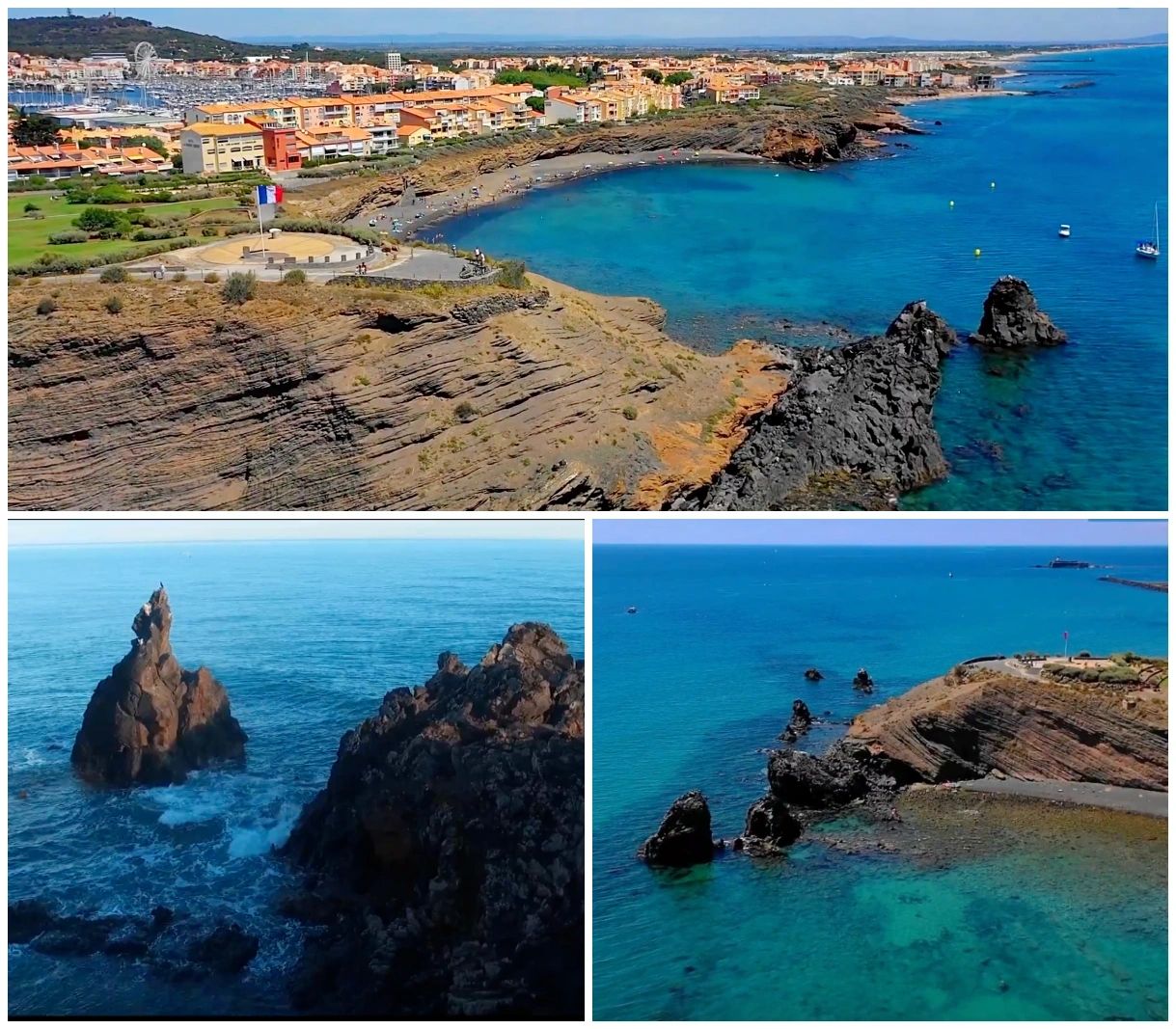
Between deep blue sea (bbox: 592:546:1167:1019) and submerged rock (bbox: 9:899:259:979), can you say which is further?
deep blue sea (bbox: 592:546:1167:1019)

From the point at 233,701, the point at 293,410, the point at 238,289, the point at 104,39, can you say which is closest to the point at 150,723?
the point at 233,701

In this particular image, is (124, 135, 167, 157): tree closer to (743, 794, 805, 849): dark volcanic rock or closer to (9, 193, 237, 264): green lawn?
(9, 193, 237, 264): green lawn

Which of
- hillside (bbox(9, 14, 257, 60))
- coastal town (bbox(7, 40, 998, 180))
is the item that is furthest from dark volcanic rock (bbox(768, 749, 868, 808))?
coastal town (bbox(7, 40, 998, 180))

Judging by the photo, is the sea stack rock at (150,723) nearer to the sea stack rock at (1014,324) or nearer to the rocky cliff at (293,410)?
the rocky cliff at (293,410)

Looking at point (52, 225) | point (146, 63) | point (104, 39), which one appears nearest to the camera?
point (52, 225)

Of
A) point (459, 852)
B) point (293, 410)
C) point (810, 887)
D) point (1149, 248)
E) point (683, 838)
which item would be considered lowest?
point (810, 887)

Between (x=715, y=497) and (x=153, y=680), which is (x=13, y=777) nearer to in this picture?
(x=153, y=680)

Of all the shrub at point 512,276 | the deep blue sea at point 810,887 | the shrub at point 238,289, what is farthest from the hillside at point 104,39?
the deep blue sea at point 810,887

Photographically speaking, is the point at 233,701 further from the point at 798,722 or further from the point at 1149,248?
the point at 1149,248
